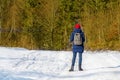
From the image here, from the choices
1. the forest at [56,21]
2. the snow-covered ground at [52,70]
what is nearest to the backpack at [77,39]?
the snow-covered ground at [52,70]

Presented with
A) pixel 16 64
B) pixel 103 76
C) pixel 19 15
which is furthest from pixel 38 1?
pixel 103 76

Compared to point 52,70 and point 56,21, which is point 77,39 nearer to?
point 52,70

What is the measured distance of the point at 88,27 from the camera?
46.0 m

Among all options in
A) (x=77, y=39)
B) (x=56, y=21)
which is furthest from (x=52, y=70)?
(x=56, y=21)

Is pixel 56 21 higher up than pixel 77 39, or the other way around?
pixel 56 21

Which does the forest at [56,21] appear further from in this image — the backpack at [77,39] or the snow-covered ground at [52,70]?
the backpack at [77,39]

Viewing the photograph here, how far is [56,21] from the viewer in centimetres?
4866

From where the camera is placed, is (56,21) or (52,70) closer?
(52,70)

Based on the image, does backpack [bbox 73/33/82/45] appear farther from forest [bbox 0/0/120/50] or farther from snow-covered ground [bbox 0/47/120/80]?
forest [bbox 0/0/120/50]

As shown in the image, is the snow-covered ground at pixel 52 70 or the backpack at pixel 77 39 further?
the backpack at pixel 77 39

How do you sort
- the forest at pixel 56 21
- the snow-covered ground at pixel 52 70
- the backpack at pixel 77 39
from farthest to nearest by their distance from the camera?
the forest at pixel 56 21, the backpack at pixel 77 39, the snow-covered ground at pixel 52 70

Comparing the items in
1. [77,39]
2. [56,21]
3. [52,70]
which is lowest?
[52,70]

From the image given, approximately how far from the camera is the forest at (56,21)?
46.8 metres

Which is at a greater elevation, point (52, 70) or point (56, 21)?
point (56, 21)
